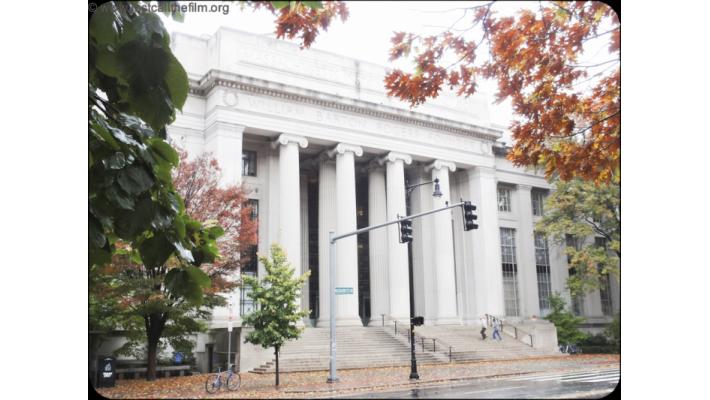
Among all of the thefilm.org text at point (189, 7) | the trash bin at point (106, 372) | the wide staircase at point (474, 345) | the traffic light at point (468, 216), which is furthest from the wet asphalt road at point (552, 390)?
the wide staircase at point (474, 345)

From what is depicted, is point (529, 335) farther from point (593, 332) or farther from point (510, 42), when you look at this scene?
point (510, 42)

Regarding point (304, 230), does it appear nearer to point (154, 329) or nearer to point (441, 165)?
point (441, 165)

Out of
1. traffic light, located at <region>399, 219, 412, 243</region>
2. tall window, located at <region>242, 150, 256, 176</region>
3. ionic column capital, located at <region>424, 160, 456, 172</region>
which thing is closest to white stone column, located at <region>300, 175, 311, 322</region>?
tall window, located at <region>242, 150, 256, 176</region>

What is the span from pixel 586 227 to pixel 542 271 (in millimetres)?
2366

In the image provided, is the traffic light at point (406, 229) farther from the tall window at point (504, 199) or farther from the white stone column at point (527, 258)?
the white stone column at point (527, 258)

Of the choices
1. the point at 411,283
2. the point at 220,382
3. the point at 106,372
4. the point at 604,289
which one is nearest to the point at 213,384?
the point at 220,382

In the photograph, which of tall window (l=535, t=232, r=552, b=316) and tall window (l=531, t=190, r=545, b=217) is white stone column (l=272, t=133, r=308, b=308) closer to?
tall window (l=535, t=232, r=552, b=316)

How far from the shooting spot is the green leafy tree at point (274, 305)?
19062mm

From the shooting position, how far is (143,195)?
5.16 meters

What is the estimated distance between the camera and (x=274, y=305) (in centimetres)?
1970

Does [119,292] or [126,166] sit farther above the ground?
[126,166]

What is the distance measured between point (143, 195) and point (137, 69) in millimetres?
1077

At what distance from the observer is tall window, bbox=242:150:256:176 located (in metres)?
28.8
